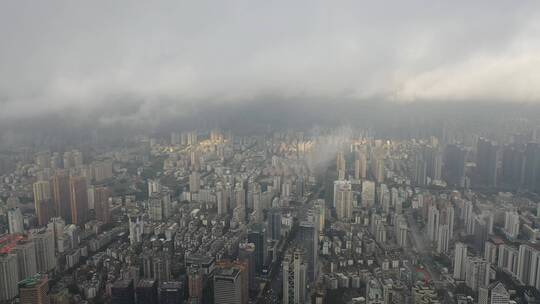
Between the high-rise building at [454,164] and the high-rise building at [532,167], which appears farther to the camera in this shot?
the high-rise building at [454,164]

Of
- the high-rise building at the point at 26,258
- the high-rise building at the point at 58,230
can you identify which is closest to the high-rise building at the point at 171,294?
the high-rise building at the point at 26,258

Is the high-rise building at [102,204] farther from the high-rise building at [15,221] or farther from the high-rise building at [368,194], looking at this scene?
the high-rise building at [368,194]

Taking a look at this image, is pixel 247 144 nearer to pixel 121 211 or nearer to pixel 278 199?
pixel 278 199

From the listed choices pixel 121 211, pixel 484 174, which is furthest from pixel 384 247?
pixel 121 211

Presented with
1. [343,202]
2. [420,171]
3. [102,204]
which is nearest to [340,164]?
[343,202]

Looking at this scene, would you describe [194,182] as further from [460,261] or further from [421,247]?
[460,261]

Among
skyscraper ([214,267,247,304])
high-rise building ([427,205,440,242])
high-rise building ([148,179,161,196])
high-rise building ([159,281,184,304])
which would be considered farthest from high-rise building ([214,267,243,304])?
high-rise building ([148,179,161,196])

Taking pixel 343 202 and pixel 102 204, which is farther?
pixel 343 202
